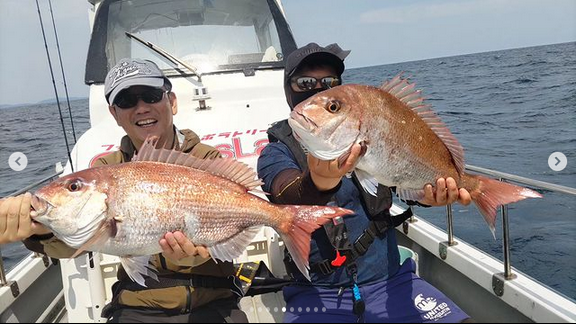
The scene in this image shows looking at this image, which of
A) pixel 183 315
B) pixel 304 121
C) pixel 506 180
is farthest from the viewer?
pixel 506 180

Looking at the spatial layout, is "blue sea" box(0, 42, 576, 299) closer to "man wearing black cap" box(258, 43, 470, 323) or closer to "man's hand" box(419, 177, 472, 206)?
"man's hand" box(419, 177, 472, 206)

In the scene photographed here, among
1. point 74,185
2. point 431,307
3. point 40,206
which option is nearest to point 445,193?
point 431,307

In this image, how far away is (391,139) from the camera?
6.89ft

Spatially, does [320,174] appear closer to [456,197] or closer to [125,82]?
[456,197]

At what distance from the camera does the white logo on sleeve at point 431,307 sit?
2.69 metres

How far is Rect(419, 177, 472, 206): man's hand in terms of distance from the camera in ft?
7.63

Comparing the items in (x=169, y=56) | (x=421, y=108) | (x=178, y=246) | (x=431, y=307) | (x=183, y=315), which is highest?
(x=169, y=56)

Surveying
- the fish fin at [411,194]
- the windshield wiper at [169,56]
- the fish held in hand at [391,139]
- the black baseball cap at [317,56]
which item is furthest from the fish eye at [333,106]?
the windshield wiper at [169,56]

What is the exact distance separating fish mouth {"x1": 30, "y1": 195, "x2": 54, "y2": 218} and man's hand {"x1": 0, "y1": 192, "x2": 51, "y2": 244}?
0.06 metres

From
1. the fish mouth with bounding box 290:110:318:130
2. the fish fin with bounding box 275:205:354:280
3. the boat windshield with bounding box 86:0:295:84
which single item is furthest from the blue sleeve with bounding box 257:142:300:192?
the boat windshield with bounding box 86:0:295:84

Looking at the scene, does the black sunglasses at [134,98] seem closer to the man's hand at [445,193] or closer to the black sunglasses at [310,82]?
the black sunglasses at [310,82]

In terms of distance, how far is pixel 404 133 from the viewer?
2.15m

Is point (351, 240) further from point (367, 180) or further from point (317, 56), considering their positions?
point (317, 56)

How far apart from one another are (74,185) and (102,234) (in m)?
0.27
